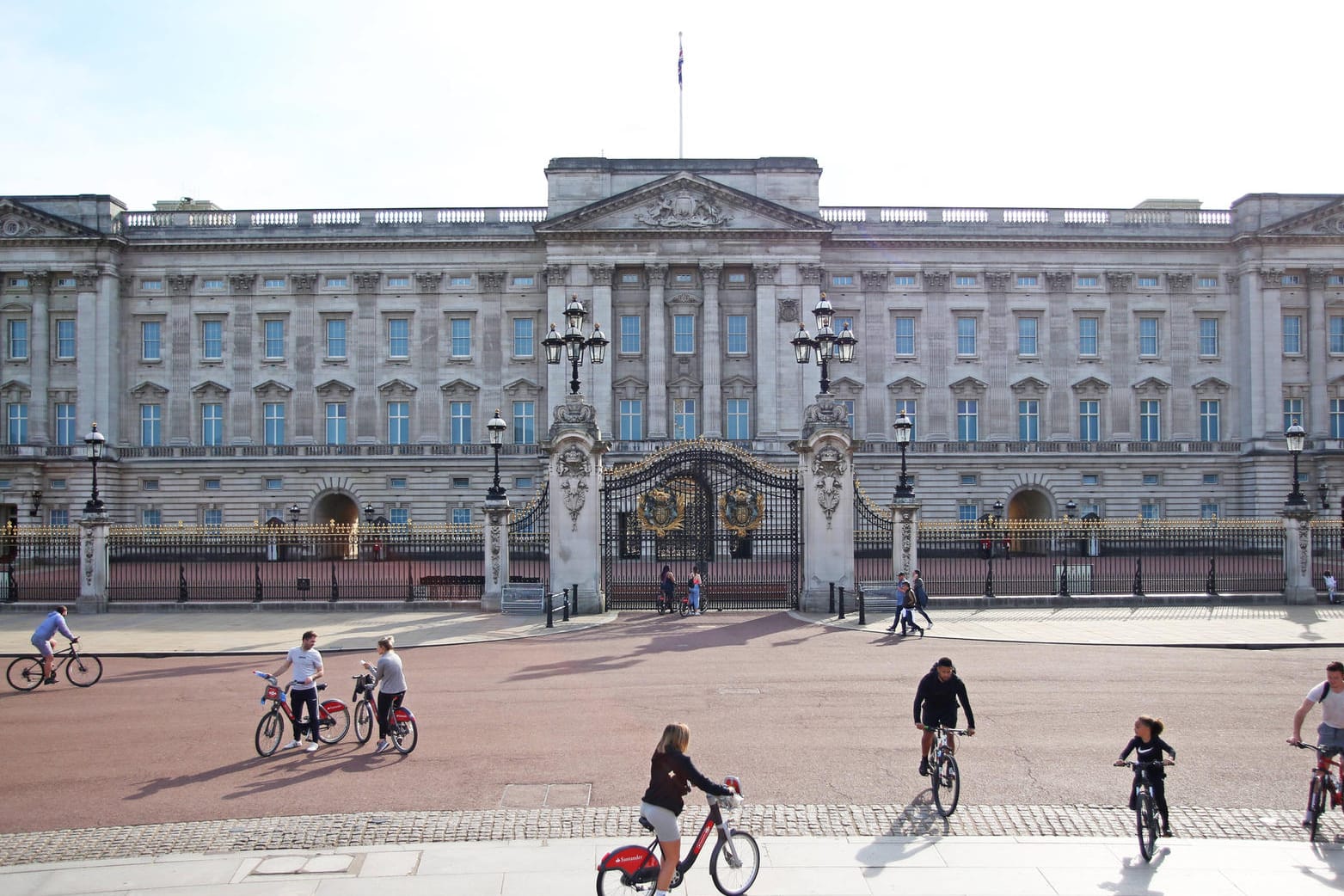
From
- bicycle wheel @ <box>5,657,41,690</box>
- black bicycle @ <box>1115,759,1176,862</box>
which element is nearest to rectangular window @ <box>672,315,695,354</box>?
bicycle wheel @ <box>5,657,41,690</box>

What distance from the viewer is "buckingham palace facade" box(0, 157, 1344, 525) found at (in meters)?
54.6

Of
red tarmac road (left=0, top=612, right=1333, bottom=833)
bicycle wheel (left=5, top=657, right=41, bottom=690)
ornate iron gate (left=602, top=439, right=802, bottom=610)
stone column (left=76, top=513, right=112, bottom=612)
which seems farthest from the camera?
stone column (left=76, top=513, right=112, bottom=612)

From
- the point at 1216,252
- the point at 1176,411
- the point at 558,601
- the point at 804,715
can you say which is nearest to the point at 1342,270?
the point at 1216,252

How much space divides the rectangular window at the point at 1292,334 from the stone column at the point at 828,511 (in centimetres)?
4191

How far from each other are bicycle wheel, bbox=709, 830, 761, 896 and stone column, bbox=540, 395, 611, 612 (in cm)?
1879

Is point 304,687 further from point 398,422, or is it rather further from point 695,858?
point 398,422

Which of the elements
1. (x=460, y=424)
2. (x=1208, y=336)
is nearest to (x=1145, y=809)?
(x=460, y=424)

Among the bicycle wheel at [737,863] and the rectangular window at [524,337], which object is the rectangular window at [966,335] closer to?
the rectangular window at [524,337]

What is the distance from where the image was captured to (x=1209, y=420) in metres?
56.5

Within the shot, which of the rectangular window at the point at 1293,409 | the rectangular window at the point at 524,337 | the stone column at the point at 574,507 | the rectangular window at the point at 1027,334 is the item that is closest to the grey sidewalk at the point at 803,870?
the stone column at the point at 574,507

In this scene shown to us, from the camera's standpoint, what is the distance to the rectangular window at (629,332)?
2152 inches

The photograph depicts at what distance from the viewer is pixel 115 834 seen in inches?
392

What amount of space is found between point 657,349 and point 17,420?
36.0 metres

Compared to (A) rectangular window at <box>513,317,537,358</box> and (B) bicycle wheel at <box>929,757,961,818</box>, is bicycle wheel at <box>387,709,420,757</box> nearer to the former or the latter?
(B) bicycle wheel at <box>929,757,961,818</box>
